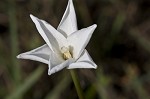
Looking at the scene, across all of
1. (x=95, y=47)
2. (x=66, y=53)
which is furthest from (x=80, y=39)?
(x=95, y=47)

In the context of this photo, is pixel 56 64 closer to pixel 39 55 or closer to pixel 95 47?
pixel 39 55

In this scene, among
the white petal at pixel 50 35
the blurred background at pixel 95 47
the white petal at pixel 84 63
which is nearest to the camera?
the white petal at pixel 84 63

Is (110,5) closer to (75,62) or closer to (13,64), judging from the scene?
(13,64)

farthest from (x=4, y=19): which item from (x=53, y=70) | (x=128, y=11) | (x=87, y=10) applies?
(x=53, y=70)

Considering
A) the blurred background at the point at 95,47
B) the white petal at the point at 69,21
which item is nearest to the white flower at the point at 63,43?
the white petal at the point at 69,21

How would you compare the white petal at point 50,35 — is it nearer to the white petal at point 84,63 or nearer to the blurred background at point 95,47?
the white petal at point 84,63

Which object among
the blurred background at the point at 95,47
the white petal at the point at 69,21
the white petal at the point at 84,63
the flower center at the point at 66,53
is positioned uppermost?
the white petal at the point at 69,21

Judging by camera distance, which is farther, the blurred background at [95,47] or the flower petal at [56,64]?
the blurred background at [95,47]
